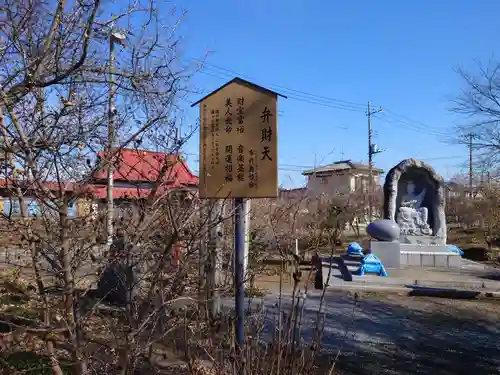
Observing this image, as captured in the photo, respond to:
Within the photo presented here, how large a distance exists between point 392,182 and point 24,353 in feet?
40.6

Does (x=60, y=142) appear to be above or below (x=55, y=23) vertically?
below

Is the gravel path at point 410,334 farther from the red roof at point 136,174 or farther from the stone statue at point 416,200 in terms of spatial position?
the stone statue at point 416,200

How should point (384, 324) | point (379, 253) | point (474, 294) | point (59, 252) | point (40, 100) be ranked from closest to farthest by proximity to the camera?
point (59, 252) → point (40, 100) → point (384, 324) → point (474, 294) → point (379, 253)

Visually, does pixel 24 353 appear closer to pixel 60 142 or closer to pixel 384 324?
pixel 60 142

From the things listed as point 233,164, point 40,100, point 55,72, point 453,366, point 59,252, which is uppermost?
point 55,72

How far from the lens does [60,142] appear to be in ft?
10.6

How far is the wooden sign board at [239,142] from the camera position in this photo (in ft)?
11.9

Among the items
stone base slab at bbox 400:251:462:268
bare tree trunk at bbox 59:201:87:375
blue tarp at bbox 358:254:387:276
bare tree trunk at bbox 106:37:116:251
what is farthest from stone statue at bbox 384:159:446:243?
bare tree trunk at bbox 59:201:87:375

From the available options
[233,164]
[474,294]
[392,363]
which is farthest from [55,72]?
[474,294]

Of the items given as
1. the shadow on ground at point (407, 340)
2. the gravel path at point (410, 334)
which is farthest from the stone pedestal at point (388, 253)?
the shadow on ground at point (407, 340)

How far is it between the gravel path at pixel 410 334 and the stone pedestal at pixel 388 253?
330cm

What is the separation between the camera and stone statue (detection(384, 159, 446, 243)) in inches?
560

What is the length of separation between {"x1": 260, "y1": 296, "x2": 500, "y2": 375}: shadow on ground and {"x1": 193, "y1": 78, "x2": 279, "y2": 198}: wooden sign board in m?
1.36

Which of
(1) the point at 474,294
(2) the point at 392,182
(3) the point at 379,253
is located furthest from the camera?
(2) the point at 392,182
